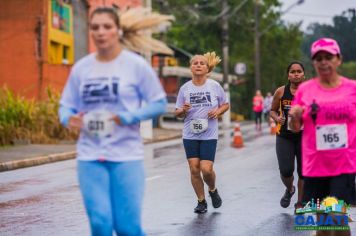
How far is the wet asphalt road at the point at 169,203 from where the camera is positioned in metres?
10.4

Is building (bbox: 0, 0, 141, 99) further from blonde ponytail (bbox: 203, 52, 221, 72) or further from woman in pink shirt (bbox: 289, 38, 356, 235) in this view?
woman in pink shirt (bbox: 289, 38, 356, 235)

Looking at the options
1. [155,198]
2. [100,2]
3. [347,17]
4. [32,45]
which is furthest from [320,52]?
[347,17]

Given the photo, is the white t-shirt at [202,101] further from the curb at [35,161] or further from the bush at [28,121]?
the bush at [28,121]

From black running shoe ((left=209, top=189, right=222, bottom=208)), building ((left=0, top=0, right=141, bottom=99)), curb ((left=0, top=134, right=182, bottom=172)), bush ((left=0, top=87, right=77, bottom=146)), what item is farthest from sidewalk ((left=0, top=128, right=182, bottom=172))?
black running shoe ((left=209, top=189, right=222, bottom=208))

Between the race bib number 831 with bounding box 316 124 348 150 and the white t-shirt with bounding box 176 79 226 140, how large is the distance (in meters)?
4.33

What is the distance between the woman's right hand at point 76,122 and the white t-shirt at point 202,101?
5181 millimetres

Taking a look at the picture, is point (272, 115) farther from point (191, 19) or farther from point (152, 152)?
point (191, 19)

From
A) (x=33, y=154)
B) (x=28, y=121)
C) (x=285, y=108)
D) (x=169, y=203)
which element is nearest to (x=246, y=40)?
(x=28, y=121)

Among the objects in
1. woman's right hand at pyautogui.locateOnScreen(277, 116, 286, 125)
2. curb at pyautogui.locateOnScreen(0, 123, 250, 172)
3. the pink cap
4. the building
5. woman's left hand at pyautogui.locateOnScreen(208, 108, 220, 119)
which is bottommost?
curb at pyautogui.locateOnScreen(0, 123, 250, 172)

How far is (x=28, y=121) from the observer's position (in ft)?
90.4

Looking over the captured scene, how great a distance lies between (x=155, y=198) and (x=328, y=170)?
625cm

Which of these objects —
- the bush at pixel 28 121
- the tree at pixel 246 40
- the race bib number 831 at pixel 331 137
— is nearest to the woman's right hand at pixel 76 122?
the race bib number 831 at pixel 331 137

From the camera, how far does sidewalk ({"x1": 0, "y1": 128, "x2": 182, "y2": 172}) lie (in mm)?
21066

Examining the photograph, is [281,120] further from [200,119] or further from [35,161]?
[35,161]
